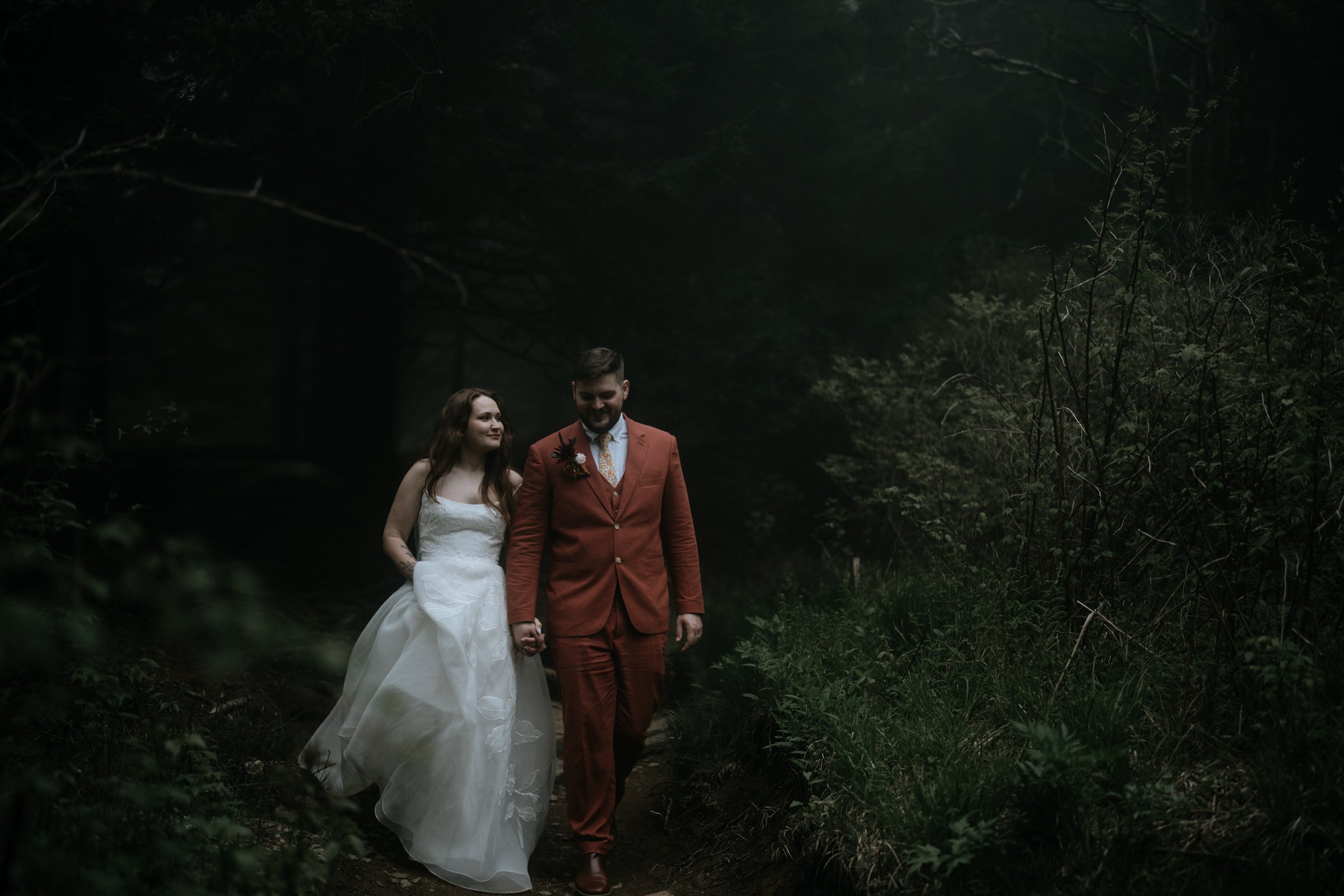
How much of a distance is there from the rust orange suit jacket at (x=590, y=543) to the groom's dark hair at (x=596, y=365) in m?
0.30

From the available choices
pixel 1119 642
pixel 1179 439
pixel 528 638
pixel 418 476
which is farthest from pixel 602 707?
pixel 1179 439

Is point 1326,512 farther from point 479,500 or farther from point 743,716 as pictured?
point 479,500

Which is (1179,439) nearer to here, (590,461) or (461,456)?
(590,461)

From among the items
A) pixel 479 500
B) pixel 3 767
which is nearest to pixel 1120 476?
pixel 479 500

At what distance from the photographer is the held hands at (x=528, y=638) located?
448cm

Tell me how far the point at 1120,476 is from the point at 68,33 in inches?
264

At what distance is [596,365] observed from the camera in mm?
4477

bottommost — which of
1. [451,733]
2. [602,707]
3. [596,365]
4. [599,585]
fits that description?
[451,733]

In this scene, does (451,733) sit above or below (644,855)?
above

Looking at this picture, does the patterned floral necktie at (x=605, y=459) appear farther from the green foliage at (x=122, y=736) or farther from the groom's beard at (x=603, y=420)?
the green foliage at (x=122, y=736)

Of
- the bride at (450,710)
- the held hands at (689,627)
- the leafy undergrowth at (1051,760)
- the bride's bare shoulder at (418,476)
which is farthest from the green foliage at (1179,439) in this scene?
the bride's bare shoulder at (418,476)

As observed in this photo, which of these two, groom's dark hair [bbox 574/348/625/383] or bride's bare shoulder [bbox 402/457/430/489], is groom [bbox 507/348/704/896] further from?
bride's bare shoulder [bbox 402/457/430/489]

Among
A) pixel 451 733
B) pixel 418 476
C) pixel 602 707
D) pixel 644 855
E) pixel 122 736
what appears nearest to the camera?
pixel 122 736

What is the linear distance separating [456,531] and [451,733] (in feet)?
3.41
